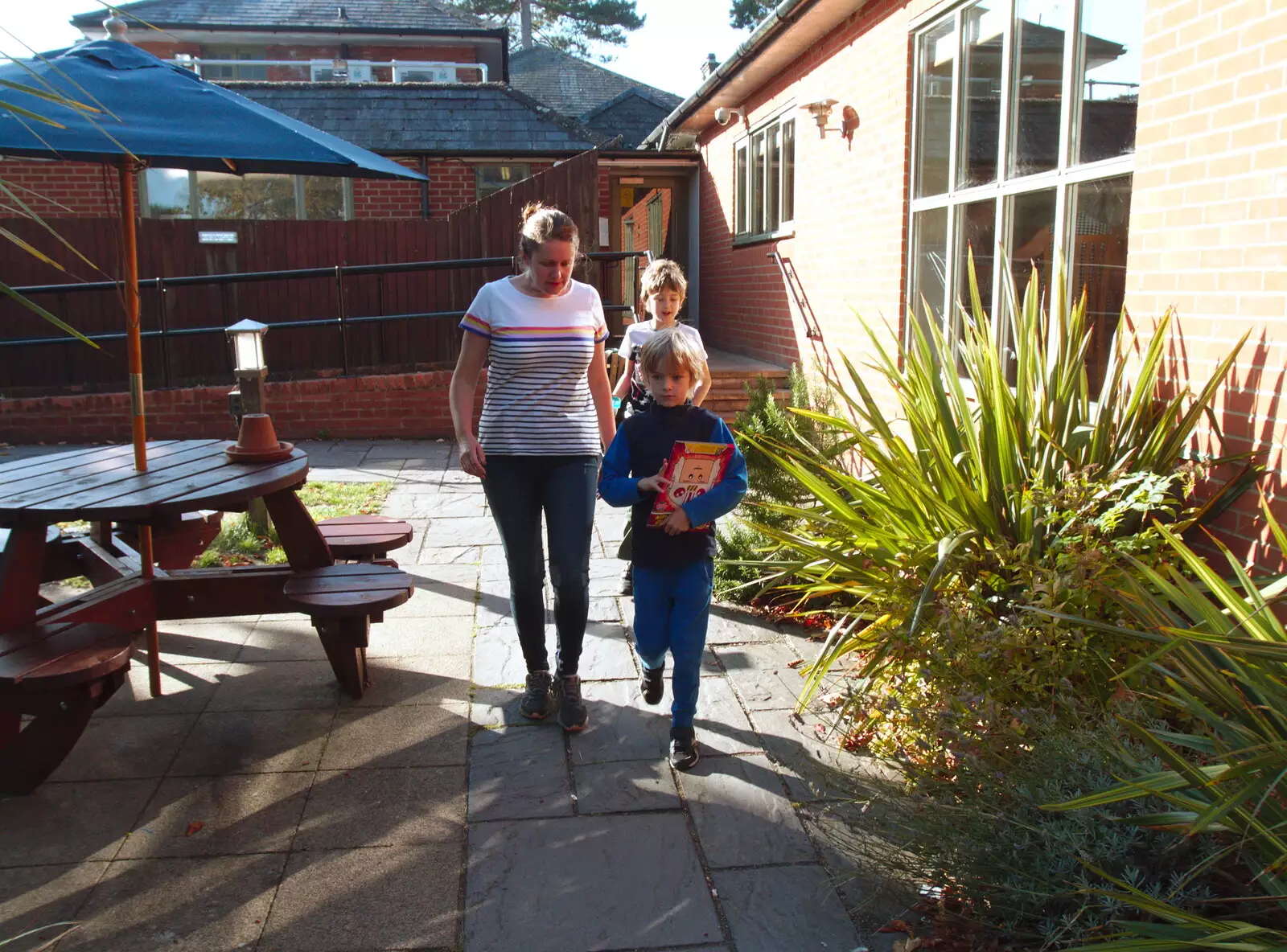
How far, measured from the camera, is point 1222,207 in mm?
3334

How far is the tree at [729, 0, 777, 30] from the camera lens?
35.1m

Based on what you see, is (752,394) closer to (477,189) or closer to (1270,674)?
(1270,674)

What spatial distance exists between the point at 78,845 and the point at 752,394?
3261 millimetres

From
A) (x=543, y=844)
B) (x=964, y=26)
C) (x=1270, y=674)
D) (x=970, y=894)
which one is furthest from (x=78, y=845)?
(x=964, y=26)

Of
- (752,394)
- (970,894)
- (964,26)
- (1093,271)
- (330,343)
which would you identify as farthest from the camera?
(330,343)

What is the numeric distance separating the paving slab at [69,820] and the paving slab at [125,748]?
7cm

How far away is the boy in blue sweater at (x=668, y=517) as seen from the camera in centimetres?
318

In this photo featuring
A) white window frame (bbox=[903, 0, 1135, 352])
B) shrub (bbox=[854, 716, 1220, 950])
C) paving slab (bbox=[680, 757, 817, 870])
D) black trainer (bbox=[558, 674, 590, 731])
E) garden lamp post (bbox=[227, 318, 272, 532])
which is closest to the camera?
shrub (bbox=[854, 716, 1220, 950])

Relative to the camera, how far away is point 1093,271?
4.39 meters

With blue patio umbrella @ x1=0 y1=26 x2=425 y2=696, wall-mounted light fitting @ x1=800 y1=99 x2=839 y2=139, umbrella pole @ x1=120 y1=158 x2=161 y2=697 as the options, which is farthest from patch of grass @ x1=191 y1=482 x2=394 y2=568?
wall-mounted light fitting @ x1=800 y1=99 x2=839 y2=139

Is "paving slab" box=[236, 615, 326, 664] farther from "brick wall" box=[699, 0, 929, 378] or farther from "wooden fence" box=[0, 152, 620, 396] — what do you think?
"wooden fence" box=[0, 152, 620, 396]

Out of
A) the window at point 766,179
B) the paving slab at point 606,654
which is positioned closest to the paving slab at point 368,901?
the paving slab at point 606,654

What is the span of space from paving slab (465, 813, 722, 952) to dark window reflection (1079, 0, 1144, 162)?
3130 mm

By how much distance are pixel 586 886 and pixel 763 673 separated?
5.01 ft
